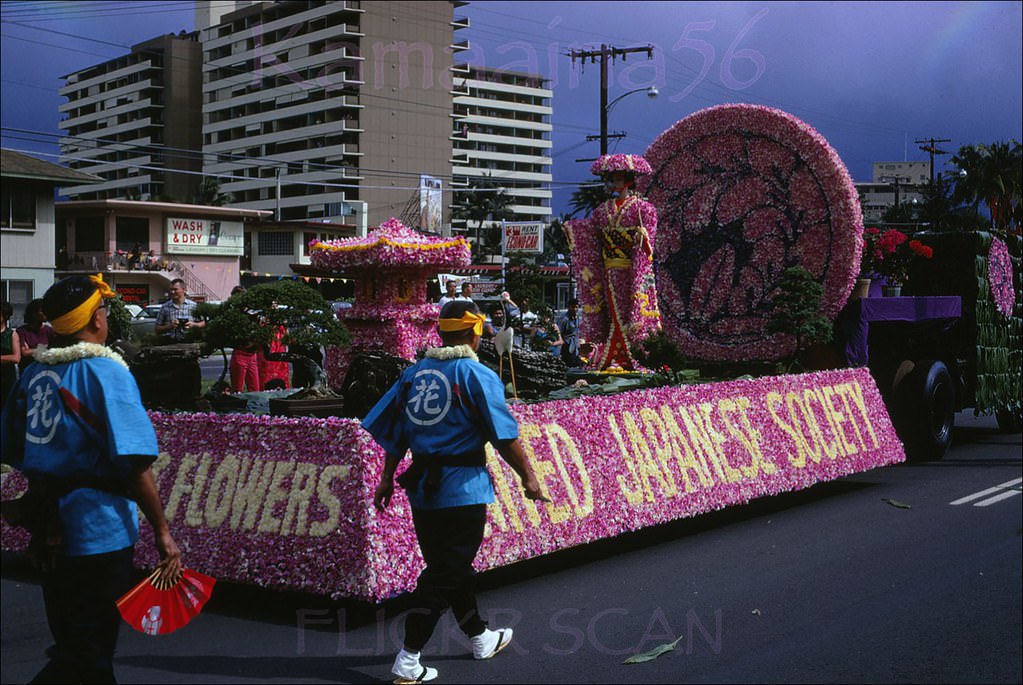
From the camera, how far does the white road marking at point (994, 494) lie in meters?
10.1

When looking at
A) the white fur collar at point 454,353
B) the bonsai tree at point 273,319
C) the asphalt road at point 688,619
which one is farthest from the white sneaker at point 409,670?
the bonsai tree at point 273,319

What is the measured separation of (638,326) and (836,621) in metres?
6.50

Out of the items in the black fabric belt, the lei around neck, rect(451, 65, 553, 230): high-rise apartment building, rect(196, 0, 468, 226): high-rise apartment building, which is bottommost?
the black fabric belt

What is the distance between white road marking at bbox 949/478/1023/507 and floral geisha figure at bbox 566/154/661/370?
374 cm

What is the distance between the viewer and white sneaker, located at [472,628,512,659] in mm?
5555

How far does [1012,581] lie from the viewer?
7.23m

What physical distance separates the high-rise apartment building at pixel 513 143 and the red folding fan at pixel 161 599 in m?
99.1

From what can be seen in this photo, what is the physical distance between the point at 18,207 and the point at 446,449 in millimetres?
32346

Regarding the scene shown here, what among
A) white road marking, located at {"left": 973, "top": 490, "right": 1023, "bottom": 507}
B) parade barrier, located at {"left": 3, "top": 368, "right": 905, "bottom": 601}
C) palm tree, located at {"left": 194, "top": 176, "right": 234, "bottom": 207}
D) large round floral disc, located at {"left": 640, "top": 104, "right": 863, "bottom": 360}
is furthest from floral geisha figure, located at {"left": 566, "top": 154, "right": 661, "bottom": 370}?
palm tree, located at {"left": 194, "top": 176, "right": 234, "bottom": 207}

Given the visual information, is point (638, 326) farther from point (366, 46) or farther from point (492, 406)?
point (366, 46)

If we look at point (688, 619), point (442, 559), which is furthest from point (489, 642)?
point (688, 619)

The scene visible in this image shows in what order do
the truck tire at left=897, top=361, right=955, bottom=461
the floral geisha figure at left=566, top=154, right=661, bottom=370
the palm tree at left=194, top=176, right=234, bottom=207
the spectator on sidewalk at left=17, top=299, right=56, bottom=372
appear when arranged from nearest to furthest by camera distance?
1. the spectator on sidewalk at left=17, top=299, right=56, bottom=372
2. the truck tire at left=897, top=361, right=955, bottom=461
3. the floral geisha figure at left=566, top=154, right=661, bottom=370
4. the palm tree at left=194, top=176, right=234, bottom=207

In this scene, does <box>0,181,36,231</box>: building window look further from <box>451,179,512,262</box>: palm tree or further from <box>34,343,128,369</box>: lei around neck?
<box>451,179,512,262</box>: palm tree

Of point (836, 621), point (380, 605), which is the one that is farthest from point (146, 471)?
point (836, 621)
